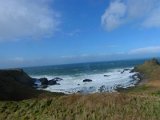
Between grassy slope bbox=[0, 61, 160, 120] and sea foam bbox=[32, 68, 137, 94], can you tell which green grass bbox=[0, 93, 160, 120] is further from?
sea foam bbox=[32, 68, 137, 94]

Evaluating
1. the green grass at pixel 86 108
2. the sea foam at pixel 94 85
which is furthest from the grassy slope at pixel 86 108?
the sea foam at pixel 94 85

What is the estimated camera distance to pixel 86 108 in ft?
68.1

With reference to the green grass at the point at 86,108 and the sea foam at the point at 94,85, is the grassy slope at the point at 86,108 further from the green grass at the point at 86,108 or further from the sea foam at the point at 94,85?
the sea foam at the point at 94,85

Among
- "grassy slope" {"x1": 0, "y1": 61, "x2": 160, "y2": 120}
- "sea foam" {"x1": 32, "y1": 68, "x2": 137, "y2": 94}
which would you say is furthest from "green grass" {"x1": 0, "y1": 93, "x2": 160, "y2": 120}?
"sea foam" {"x1": 32, "y1": 68, "x2": 137, "y2": 94}

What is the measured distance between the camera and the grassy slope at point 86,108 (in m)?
20.2

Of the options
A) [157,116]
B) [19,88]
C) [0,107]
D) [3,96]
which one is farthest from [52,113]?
[19,88]

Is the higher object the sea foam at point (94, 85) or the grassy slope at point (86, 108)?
the grassy slope at point (86, 108)

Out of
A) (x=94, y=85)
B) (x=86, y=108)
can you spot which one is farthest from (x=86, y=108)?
(x=94, y=85)

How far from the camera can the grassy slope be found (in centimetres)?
2022

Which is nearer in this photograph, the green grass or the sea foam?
the green grass

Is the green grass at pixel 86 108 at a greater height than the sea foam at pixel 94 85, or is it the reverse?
the green grass at pixel 86 108

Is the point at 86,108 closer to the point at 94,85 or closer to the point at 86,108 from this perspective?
the point at 86,108

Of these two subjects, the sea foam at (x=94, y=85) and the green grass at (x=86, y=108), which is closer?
the green grass at (x=86, y=108)

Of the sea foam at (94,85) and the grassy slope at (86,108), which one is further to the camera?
the sea foam at (94,85)
